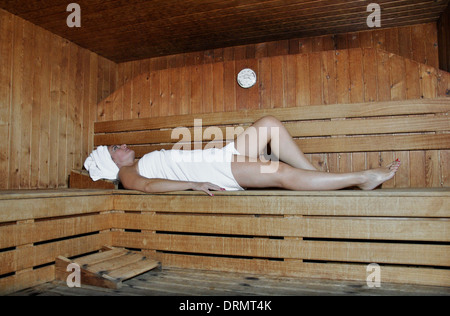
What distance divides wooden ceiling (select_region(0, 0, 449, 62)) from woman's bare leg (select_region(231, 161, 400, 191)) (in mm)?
1506

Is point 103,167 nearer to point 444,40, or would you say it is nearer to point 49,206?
point 49,206

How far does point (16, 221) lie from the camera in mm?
1822

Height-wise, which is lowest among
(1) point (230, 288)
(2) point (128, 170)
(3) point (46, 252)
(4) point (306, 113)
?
(1) point (230, 288)

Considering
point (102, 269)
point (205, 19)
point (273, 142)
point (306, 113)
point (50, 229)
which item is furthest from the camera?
point (205, 19)

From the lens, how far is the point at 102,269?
73.0 inches

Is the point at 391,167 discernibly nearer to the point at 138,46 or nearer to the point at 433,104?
the point at 433,104

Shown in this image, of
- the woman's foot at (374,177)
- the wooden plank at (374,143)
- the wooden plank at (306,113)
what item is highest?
the wooden plank at (306,113)

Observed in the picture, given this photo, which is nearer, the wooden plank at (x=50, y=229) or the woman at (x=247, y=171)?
the wooden plank at (x=50, y=229)

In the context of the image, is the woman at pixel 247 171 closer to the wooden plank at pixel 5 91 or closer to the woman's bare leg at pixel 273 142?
the woman's bare leg at pixel 273 142

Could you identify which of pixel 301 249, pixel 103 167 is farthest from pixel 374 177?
pixel 103 167

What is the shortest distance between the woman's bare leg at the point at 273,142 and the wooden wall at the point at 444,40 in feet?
5.60

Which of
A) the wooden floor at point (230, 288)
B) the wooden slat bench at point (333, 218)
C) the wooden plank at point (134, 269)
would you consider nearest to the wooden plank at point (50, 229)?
the wooden slat bench at point (333, 218)

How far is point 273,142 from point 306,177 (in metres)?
0.45

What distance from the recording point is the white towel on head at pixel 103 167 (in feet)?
9.02
